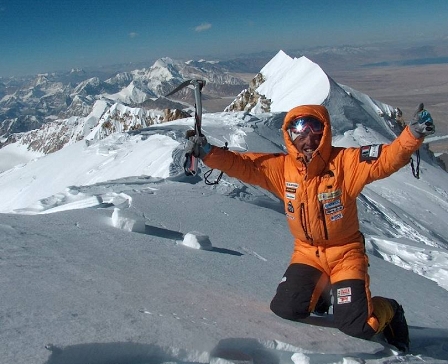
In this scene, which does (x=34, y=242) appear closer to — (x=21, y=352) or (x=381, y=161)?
(x=21, y=352)

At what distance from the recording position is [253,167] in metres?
3.69

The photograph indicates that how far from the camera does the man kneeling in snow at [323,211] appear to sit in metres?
3.18

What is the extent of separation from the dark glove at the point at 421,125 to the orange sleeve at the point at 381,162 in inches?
1.2

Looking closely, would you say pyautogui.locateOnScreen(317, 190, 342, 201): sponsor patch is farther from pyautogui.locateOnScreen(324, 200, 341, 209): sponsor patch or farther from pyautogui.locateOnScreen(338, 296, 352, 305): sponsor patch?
pyautogui.locateOnScreen(338, 296, 352, 305): sponsor patch

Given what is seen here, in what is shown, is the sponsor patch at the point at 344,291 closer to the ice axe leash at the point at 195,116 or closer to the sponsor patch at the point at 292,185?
the sponsor patch at the point at 292,185

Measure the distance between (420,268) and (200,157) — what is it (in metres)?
4.70

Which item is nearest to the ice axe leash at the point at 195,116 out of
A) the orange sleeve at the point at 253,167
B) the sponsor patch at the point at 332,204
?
the orange sleeve at the point at 253,167

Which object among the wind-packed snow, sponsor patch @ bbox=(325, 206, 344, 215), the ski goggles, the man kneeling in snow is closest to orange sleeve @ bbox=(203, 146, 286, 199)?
the man kneeling in snow

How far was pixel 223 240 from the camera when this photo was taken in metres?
5.23

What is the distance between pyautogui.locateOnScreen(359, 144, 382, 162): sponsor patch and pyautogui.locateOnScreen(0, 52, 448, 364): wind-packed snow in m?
1.20

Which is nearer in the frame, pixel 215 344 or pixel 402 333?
pixel 215 344

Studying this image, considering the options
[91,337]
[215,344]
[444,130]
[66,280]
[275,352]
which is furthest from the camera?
[444,130]

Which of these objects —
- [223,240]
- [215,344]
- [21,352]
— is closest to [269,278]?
[223,240]

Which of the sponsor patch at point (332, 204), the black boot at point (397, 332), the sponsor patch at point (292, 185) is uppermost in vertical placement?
the sponsor patch at point (292, 185)
